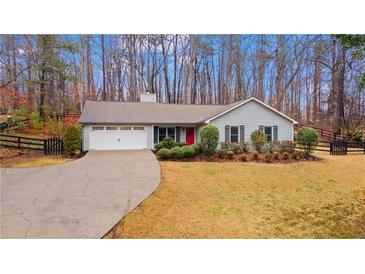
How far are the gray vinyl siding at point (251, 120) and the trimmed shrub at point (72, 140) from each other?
21.5ft

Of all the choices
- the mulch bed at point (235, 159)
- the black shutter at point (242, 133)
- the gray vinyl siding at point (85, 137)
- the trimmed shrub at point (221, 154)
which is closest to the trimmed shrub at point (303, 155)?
the mulch bed at point (235, 159)

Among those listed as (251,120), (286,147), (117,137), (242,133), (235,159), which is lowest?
(235,159)

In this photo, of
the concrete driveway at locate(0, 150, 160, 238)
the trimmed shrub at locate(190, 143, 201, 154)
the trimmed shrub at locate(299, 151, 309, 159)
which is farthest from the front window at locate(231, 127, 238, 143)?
the concrete driveway at locate(0, 150, 160, 238)

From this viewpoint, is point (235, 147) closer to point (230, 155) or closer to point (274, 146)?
point (230, 155)

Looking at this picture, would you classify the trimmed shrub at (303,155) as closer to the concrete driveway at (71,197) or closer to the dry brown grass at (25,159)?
the concrete driveway at (71,197)

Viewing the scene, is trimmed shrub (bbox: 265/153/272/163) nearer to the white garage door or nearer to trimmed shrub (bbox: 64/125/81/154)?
the white garage door

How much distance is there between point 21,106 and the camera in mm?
11297

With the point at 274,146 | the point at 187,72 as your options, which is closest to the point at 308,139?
the point at 274,146

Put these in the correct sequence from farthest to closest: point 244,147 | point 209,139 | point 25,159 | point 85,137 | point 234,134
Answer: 1. point 234,134
2. point 85,137
3. point 244,147
4. point 209,139
5. point 25,159

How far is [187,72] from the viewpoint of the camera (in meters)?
15.4

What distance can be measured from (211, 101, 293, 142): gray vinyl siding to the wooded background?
231cm

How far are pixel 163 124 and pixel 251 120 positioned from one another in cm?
470

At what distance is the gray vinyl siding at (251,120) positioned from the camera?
1157 cm

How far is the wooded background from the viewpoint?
29.8 feet
